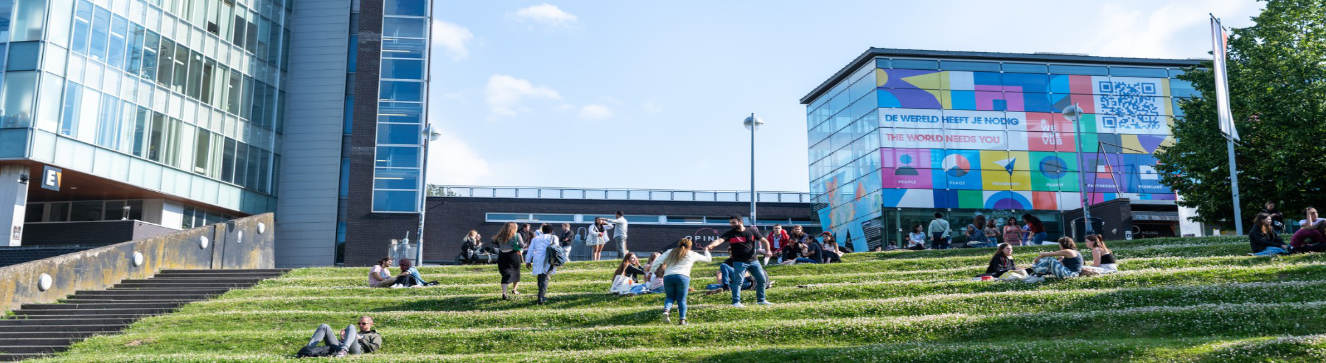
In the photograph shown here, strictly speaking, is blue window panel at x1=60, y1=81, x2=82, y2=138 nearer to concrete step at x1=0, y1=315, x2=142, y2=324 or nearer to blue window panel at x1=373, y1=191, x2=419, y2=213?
concrete step at x1=0, y1=315, x2=142, y2=324

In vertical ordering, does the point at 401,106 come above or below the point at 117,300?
above

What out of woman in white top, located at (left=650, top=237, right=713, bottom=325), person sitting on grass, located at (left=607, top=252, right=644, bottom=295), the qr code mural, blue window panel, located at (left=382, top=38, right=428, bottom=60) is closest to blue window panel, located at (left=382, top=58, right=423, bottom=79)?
blue window panel, located at (left=382, top=38, right=428, bottom=60)

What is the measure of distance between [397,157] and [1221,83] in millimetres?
29961

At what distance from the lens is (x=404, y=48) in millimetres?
43750

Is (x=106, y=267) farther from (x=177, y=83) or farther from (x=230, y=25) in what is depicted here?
(x=230, y=25)

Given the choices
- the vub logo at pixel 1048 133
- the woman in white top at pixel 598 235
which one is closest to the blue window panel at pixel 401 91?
the woman in white top at pixel 598 235

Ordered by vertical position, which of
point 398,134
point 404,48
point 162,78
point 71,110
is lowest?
point 71,110

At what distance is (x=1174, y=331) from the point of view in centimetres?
1377

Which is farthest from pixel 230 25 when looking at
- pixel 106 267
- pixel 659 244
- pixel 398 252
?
pixel 659 244

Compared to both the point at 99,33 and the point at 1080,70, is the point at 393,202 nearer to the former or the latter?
the point at 99,33

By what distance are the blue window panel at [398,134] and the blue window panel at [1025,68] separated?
28386 millimetres

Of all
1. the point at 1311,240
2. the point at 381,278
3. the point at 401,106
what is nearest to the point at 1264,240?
the point at 1311,240

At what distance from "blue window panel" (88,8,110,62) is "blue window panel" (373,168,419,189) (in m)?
13.0

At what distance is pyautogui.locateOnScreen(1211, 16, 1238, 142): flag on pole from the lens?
25.7 m
